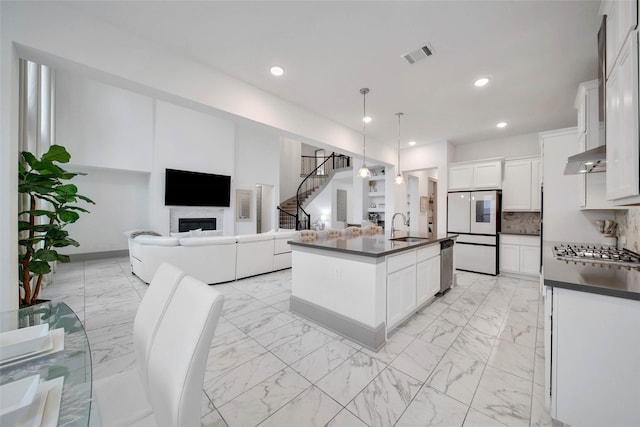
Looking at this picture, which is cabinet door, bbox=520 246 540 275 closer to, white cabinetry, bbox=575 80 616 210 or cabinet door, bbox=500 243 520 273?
cabinet door, bbox=500 243 520 273

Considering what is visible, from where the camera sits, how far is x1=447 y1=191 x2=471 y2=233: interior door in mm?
5055

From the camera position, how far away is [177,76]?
259cm

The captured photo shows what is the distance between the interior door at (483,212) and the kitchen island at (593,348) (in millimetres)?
3576

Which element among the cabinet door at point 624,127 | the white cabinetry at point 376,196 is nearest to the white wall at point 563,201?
the cabinet door at point 624,127

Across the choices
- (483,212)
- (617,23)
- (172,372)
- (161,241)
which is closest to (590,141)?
(617,23)

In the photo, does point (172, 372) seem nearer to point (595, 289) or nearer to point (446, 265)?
point (595, 289)

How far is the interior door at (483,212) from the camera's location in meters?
4.71

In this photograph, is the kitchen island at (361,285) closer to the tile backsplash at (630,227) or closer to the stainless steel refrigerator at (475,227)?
the tile backsplash at (630,227)

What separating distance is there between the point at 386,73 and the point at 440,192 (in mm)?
3482

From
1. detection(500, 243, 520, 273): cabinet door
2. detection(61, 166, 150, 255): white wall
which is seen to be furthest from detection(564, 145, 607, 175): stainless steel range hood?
detection(61, 166, 150, 255): white wall

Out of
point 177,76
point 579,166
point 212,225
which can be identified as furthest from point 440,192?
point 212,225

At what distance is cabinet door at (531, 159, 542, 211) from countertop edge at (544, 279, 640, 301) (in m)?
4.19

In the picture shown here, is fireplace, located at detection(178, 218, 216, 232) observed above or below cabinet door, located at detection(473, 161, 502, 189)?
below

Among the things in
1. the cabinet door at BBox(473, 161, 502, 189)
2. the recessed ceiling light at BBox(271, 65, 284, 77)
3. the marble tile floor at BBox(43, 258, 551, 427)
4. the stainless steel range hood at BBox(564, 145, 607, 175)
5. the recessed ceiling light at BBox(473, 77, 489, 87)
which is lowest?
→ the marble tile floor at BBox(43, 258, 551, 427)
